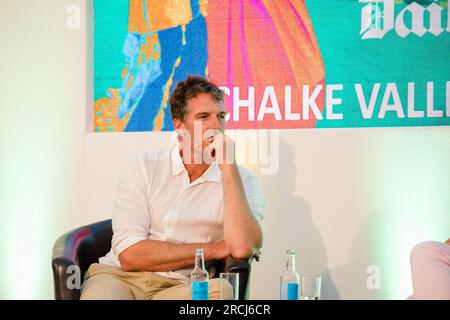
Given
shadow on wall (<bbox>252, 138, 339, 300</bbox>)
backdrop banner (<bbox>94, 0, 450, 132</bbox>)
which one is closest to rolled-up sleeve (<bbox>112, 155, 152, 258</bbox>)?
shadow on wall (<bbox>252, 138, 339, 300</bbox>)

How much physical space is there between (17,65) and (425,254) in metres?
3.05

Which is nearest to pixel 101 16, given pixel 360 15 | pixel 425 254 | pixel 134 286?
pixel 360 15

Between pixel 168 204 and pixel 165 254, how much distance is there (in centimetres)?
29

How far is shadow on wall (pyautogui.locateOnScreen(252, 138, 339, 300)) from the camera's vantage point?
413 centimetres

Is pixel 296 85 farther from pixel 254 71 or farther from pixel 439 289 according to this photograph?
pixel 439 289

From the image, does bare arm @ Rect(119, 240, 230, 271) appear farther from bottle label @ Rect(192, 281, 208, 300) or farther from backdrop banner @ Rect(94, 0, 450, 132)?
backdrop banner @ Rect(94, 0, 450, 132)

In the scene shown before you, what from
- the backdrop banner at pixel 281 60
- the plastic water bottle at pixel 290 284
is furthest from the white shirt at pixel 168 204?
the backdrop banner at pixel 281 60

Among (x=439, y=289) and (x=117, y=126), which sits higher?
(x=117, y=126)

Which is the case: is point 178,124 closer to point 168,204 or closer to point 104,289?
point 168,204

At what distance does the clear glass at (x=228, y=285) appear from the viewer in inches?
98.2

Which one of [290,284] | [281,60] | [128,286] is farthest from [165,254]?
[281,60]

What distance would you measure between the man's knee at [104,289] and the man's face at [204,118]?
75 cm

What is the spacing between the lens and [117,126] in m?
5.12
